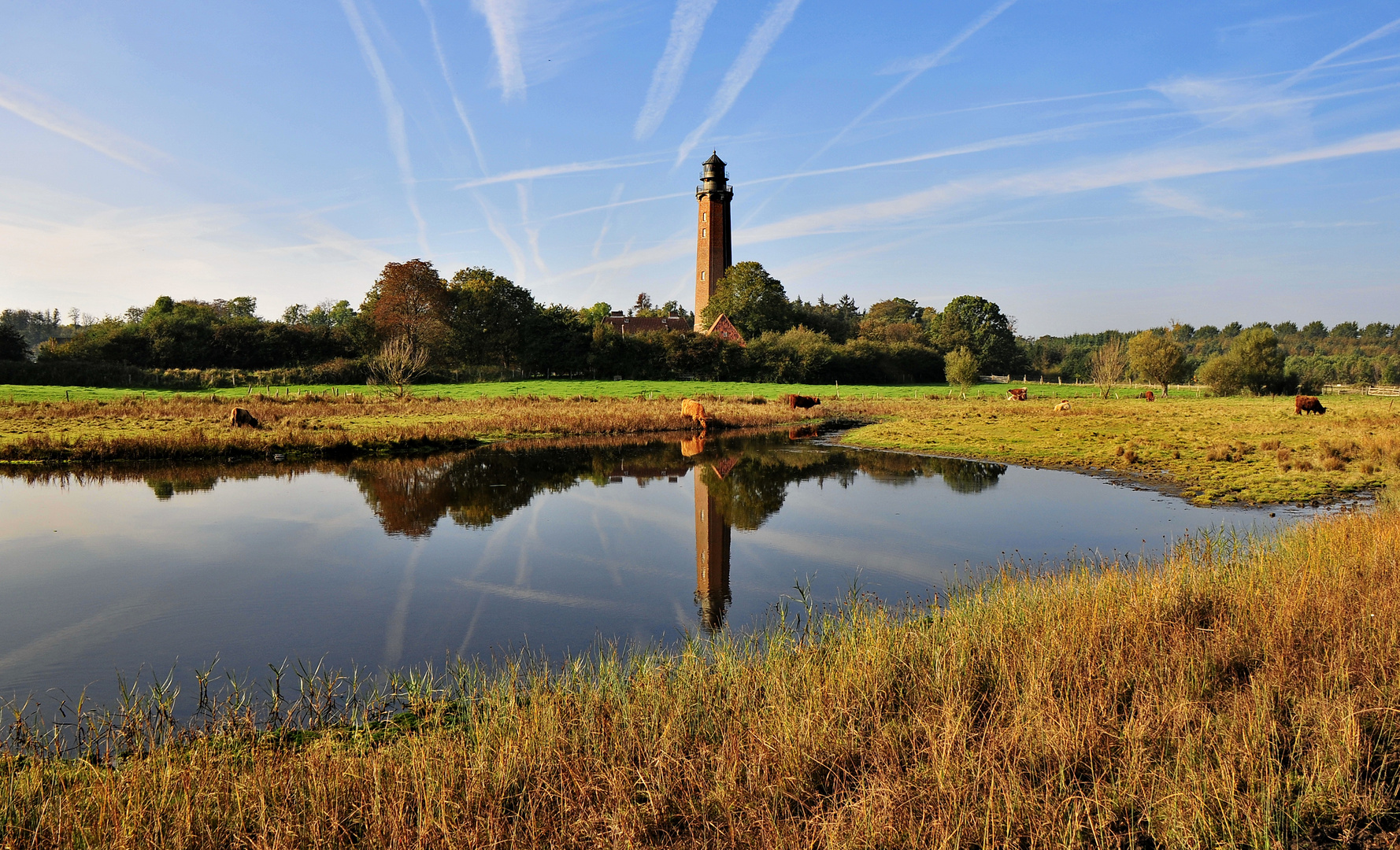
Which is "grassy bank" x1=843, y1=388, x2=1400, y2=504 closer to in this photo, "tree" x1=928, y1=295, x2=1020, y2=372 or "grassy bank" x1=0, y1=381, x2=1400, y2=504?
"grassy bank" x1=0, y1=381, x2=1400, y2=504

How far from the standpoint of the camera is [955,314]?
94.4 meters

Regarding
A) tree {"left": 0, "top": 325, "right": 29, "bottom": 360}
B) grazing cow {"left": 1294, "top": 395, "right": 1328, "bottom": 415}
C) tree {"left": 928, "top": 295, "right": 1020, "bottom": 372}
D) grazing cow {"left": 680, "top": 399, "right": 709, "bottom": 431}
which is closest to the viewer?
grazing cow {"left": 1294, "top": 395, "right": 1328, "bottom": 415}

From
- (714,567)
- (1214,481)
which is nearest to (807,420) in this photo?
(1214,481)

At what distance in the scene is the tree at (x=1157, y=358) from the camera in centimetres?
6050

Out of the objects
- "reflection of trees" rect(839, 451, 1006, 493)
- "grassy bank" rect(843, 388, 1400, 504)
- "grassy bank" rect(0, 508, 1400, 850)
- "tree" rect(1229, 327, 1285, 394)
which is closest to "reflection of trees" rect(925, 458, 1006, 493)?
"reflection of trees" rect(839, 451, 1006, 493)

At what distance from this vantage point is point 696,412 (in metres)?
37.2

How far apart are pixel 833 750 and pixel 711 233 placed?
81.2 meters

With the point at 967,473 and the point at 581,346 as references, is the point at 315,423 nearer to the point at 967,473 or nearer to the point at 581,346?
the point at 967,473

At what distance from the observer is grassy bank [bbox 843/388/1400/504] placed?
711 inches

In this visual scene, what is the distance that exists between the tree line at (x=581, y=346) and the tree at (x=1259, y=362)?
119 millimetres

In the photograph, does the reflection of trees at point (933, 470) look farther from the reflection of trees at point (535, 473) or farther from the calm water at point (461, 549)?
the calm water at point (461, 549)

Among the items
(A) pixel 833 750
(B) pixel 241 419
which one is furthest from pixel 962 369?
(A) pixel 833 750

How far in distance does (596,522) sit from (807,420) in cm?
2725

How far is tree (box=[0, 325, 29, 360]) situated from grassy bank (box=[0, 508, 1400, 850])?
68.0 metres
